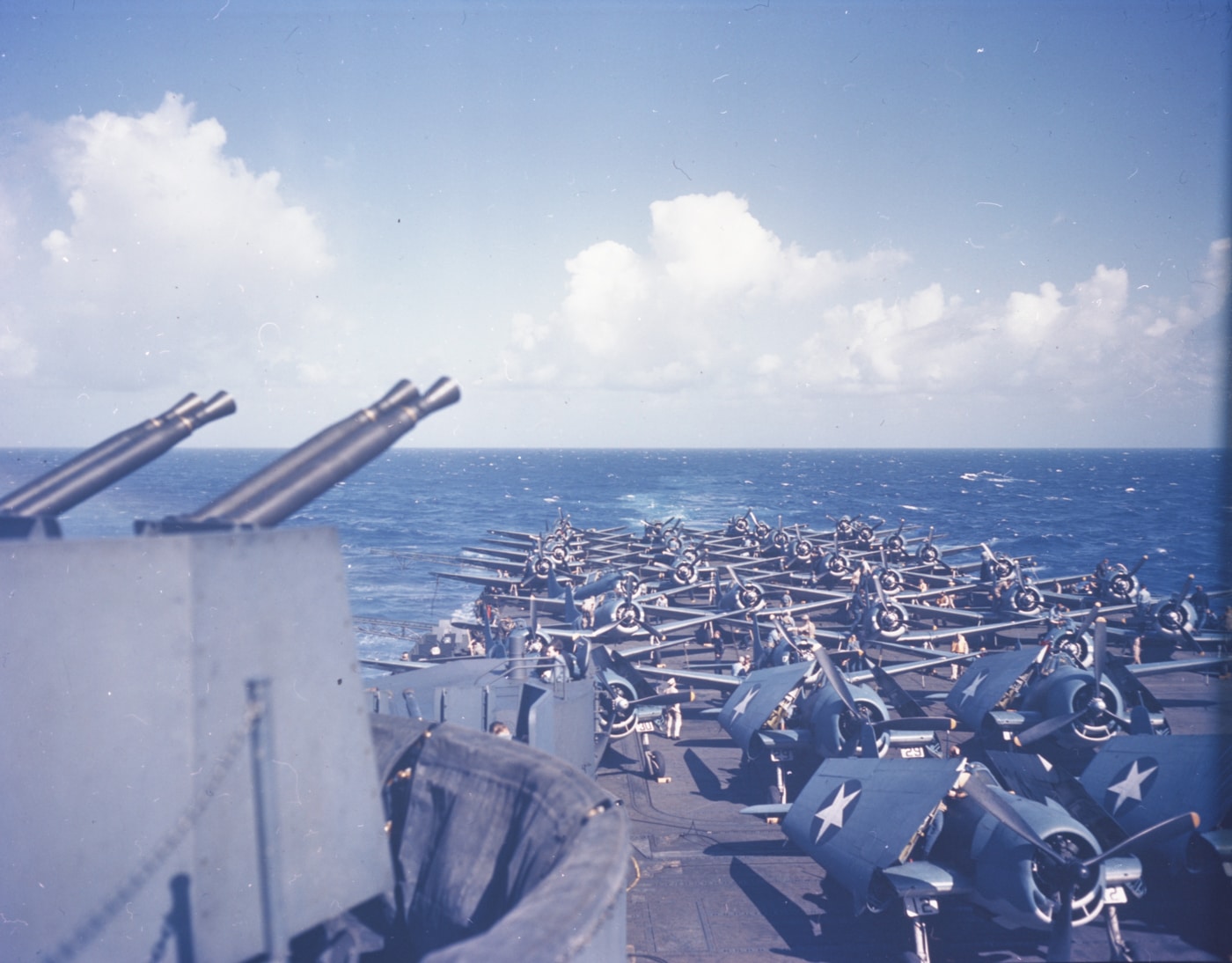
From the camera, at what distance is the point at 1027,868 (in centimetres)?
1145

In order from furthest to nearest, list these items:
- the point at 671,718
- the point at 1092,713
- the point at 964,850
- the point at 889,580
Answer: the point at 889,580 → the point at 671,718 → the point at 1092,713 → the point at 964,850

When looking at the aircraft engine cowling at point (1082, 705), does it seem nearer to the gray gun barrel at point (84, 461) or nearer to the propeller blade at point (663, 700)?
the propeller blade at point (663, 700)

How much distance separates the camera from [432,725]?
7.24 metres

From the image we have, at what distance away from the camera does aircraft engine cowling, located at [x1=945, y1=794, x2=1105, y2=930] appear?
11367mm

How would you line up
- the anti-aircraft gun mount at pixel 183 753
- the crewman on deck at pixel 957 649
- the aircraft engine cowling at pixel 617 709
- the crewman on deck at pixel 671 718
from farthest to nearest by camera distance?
1. the crewman on deck at pixel 957 649
2. the crewman on deck at pixel 671 718
3. the aircraft engine cowling at pixel 617 709
4. the anti-aircraft gun mount at pixel 183 753

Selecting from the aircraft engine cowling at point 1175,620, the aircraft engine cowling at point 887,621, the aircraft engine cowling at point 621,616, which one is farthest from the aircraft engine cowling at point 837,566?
the aircraft engine cowling at point 621,616

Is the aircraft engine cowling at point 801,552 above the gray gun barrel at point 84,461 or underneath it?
underneath

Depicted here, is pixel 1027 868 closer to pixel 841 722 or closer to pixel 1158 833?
pixel 1158 833

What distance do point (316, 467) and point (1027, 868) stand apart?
12.5 m

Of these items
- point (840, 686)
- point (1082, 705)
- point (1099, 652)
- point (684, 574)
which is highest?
point (1099, 652)

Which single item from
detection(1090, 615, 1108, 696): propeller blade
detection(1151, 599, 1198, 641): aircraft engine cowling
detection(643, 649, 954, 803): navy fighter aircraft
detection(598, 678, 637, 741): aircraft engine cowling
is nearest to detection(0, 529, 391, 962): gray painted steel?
detection(643, 649, 954, 803): navy fighter aircraft

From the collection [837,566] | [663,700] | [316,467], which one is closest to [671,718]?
[663,700]

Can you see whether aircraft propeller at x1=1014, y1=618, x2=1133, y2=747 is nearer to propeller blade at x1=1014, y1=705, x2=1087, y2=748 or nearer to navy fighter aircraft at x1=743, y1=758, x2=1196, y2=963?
propeller blade at x1=1014, y1=705, x2=1087, y2=748

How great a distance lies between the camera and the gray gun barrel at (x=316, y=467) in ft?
17.6
